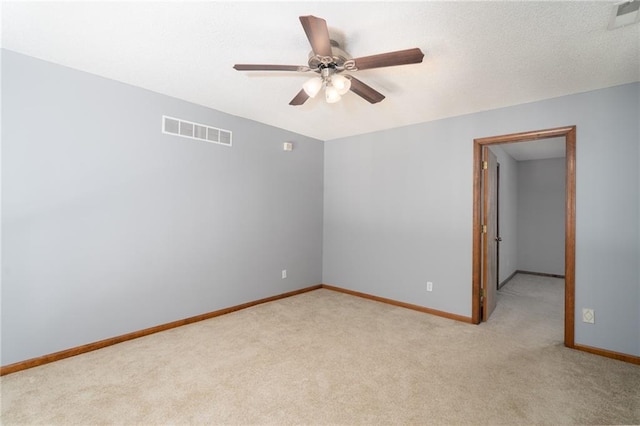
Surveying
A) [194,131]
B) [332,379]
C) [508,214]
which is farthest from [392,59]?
[508,214]

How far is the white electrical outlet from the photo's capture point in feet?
8.82

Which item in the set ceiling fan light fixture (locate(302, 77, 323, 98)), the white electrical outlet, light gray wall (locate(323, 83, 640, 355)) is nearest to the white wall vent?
ceiling fan light fixture (locate(302, 77, 323, 98))

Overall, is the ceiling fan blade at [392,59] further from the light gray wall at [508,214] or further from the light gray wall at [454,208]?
the light gray wall at [508,214]

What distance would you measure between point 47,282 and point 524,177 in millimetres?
→ 8108

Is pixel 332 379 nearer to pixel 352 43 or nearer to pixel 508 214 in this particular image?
pixel 352 43

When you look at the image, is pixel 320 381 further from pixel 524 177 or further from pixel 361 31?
pixel 524 177

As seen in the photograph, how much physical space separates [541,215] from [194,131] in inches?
276

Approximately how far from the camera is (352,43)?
202cm

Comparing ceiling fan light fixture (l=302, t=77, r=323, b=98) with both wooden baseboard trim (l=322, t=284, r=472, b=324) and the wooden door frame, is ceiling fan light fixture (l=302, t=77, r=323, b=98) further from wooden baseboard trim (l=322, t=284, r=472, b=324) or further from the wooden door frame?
wooden baseboard trim (l=322, t=284, r=472, b=324)

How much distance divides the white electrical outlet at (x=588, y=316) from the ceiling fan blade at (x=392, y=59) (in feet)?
9.38

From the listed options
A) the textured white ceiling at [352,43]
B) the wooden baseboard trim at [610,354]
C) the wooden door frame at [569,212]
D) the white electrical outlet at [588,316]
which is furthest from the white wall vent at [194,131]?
the wooden baseboard trim at [610,354]

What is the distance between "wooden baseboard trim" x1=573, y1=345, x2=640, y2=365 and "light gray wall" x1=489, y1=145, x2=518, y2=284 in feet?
8.41

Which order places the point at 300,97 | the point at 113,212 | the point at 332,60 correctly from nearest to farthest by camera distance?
the point at 332,60, the point at 300,97, the point at 113,212

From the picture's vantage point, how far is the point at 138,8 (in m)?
1.72
